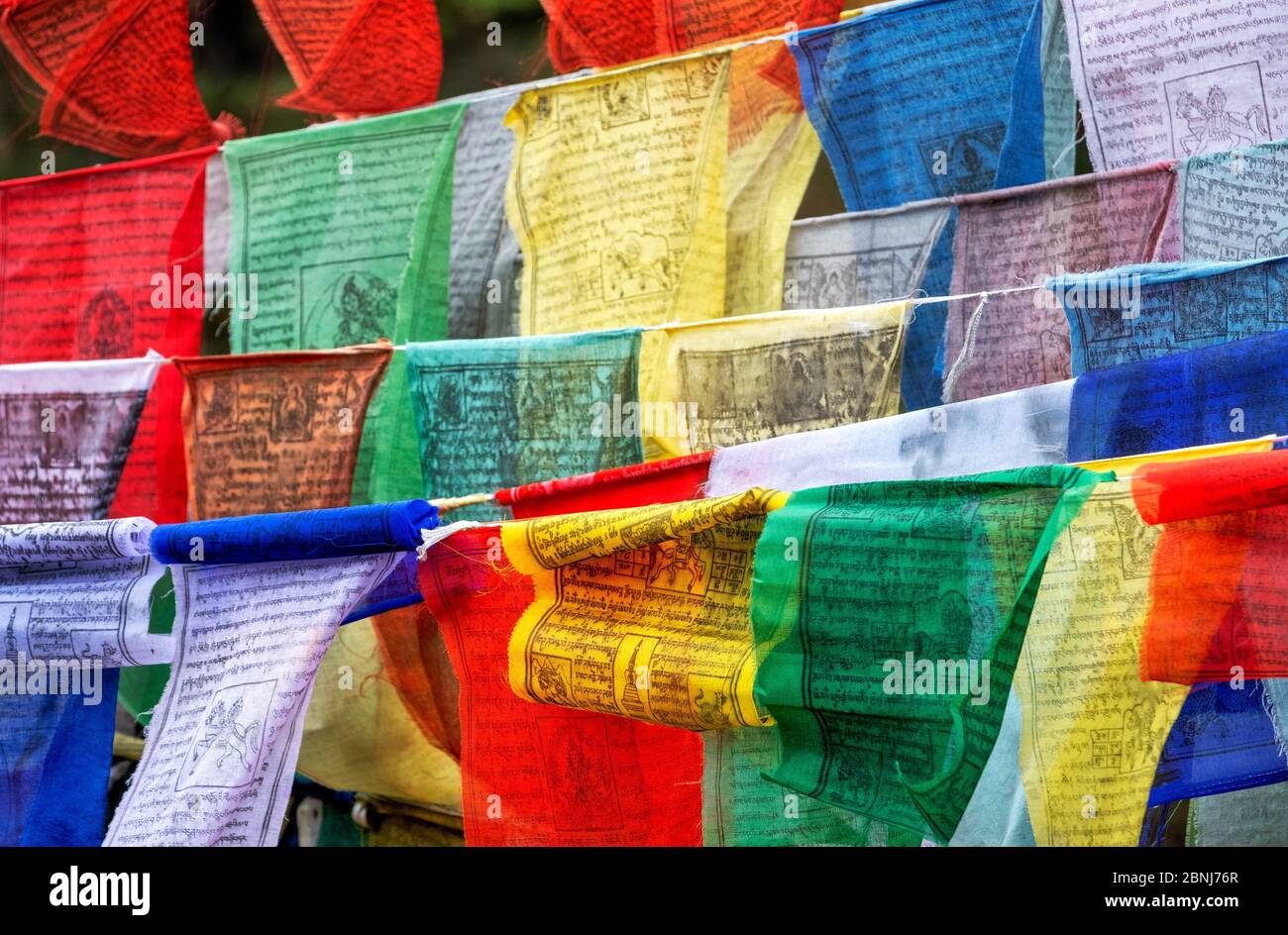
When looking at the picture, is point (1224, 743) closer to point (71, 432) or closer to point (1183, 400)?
point (1183, 400)

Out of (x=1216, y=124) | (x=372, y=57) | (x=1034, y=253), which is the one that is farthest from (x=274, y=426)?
(x=1216, y=124)

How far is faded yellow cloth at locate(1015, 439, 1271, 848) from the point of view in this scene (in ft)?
4.83

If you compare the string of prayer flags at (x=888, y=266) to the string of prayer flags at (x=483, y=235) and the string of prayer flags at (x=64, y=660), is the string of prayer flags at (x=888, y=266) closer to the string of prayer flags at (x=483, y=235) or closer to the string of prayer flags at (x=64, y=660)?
the string of prayer flags at (x=483, y=235)

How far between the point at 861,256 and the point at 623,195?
41 centimetres

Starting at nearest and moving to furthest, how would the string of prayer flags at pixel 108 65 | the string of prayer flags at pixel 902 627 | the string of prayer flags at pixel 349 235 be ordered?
1. the string of prayer flags at pixel 902 627
2. the string of prayer flags at pixel 349 235
3. the string of prayer flags at pixel 108 65

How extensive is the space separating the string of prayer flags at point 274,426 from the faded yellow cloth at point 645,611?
0.79 metres

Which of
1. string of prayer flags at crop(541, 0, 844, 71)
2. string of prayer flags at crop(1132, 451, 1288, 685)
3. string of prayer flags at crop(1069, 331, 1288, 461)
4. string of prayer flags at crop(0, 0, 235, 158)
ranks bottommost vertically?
string of prayer flags at crop(1132, 451, 1288, 685)

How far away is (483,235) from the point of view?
2656mm

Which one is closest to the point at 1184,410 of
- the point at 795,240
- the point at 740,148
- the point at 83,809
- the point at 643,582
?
the point at 643,582

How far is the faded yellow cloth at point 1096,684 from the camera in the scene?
1.47 meters

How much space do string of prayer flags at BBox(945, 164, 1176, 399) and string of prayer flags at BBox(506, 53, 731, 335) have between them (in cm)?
43

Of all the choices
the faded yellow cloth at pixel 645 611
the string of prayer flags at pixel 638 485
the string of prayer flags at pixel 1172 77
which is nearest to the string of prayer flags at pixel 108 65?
the string of prayer flags at pixel 638 485

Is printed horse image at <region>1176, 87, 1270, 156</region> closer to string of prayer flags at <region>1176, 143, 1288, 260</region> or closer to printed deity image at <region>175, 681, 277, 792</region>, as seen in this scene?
string of prayer flags at <region>1176, 143, 1288, 260</region>

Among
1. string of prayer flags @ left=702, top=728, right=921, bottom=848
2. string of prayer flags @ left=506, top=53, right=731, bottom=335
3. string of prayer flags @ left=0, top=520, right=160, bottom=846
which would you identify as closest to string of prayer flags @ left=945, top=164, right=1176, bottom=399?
string of prayer flags @ left=506, top=53, right=731, bottom=335
